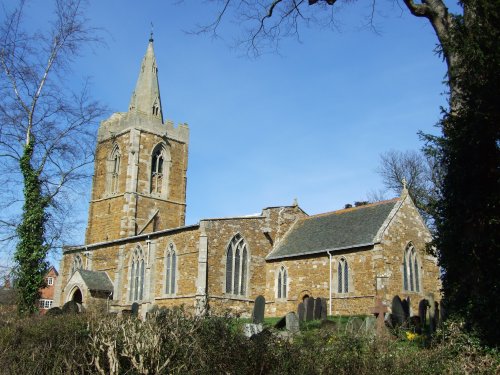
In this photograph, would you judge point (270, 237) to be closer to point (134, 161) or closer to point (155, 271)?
point (155, 271)

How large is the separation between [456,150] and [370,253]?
50.6ft

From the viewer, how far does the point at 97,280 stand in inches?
1299

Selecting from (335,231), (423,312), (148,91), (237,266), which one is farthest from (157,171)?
(423,312)

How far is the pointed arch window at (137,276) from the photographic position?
31.8 m

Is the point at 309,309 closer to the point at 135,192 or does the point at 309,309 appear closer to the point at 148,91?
the point at 135,192

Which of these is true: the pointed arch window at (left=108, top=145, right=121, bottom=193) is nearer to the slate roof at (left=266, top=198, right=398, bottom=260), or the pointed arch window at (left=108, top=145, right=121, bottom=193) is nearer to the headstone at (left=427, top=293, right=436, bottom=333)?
the slate roof at (left=266, top=198, right=398, bottom=260)

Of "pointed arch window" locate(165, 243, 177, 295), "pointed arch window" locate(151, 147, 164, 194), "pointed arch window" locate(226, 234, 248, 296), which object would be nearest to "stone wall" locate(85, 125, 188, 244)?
"pointed arch window" locate(151, 147, 164, 194)

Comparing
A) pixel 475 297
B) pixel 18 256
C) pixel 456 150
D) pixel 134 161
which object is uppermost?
pixel 134 161

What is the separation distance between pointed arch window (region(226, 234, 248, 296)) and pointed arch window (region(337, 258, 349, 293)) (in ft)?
19.4

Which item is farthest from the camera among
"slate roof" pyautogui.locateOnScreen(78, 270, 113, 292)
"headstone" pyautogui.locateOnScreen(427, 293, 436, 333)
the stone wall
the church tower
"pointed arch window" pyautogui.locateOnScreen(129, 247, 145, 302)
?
the church tower

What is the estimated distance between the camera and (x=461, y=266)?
33.1ft

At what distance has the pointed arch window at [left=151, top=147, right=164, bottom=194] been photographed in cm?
4009

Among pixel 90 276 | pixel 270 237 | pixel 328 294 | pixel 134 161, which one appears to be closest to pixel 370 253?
pixel 328 294

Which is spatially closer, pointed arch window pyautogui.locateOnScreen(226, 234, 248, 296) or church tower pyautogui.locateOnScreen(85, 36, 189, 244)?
pointed arch window pyautogui.locateOnScreen(226, 234, 248, 296)
